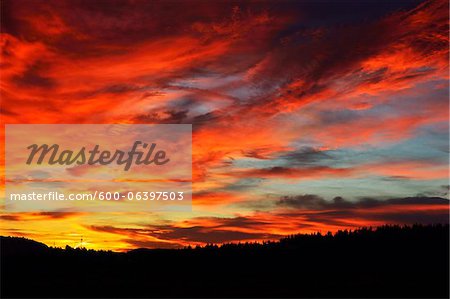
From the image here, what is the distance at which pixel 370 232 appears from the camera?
60031 mm

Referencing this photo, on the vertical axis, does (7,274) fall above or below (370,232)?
below

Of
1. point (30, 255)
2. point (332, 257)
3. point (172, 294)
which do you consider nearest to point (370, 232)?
point (332, 257)

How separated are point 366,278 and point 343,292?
22.8 ft

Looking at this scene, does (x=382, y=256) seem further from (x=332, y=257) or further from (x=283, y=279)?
(x=283, y=279)

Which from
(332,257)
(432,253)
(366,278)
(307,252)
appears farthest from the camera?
(307,252)

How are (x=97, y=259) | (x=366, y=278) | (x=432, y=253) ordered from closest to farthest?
(x=366, y=278) → (x=432, y=253) → (x=97, y=259)

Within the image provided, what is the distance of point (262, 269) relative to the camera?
171 ft

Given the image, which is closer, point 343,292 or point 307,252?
point 343,292

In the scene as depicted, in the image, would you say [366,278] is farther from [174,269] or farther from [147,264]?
[147,264]

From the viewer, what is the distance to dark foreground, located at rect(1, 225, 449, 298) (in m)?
36.0

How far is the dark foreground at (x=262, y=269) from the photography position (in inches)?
1415

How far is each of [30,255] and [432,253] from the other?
46.9 meters

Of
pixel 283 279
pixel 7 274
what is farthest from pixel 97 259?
pixel 283 279

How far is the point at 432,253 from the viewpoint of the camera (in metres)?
48.5
